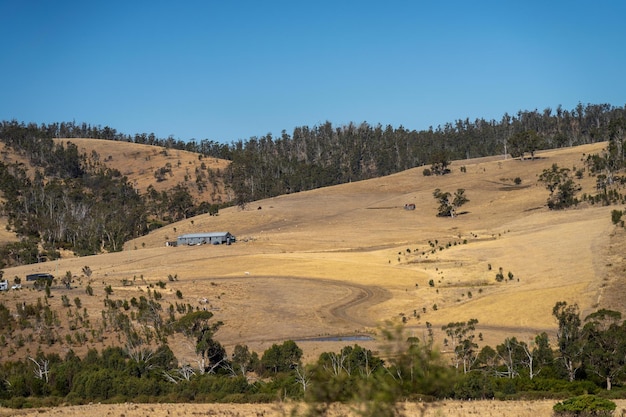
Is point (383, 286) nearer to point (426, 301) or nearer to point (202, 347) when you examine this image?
point (426, 301)

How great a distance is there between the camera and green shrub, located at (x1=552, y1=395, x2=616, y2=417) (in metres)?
31.7

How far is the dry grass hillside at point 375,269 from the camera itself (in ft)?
217

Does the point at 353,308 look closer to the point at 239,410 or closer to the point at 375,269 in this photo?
the point at 375,269

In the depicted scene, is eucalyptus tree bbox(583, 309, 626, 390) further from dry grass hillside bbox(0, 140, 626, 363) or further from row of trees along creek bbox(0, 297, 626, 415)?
dry grass hillside bbox(0, 140, 626, 363)

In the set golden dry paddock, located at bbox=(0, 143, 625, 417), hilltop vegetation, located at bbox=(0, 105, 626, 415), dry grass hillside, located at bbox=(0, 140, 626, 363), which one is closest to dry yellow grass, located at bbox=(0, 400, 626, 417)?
golden dry paddock, located at bbox=(0, 143, 625, 417)

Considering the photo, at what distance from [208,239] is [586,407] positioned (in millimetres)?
94127

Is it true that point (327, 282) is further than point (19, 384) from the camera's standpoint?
Yes

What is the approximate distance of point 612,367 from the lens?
45.3 metres

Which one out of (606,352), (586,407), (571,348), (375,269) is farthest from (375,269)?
(586,407)

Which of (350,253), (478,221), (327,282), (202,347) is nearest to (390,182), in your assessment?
(478,221)

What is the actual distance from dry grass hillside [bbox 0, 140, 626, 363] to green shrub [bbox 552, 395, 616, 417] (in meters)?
11.2

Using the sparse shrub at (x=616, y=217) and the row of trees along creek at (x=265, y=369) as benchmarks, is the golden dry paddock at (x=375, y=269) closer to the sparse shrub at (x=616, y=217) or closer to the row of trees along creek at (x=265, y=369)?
the sparse shrub at (x=616, y=217)

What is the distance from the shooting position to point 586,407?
31922 millimetres

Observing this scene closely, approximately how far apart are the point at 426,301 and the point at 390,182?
342ft
